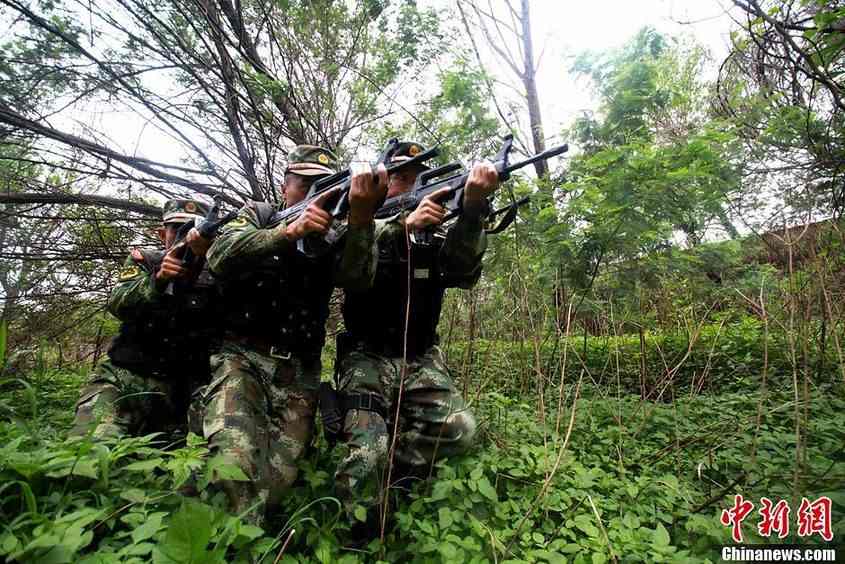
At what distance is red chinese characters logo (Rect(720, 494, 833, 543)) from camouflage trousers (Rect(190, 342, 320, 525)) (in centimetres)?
198

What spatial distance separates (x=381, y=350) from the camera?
2545 millimetres

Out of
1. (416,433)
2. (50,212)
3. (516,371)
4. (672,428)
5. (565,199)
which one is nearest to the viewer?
(416,433)

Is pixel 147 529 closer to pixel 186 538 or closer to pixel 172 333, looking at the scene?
pixel 186 538

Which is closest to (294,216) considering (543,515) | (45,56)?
(543,515)

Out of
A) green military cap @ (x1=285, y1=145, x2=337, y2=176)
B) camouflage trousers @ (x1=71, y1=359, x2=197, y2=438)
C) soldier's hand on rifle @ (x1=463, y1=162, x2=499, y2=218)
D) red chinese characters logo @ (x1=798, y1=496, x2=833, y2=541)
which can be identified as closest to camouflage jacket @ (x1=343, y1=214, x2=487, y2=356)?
soldier's hand on rifle @ (x1=463, y1=162, x2=499, y2=218)

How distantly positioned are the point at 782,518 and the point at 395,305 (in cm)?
200

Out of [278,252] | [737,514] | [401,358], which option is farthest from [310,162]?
[737,514]

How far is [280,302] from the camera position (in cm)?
248

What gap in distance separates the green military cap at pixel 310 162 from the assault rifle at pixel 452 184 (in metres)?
0.47

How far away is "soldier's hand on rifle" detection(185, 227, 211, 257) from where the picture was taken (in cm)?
253

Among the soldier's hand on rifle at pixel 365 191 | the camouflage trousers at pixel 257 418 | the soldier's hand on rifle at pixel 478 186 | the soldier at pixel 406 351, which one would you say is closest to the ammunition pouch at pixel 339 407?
the soldier at pixel 406 351

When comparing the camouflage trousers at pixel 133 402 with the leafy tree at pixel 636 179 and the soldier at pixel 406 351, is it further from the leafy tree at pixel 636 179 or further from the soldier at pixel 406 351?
the leafy tree at pixel 636 179

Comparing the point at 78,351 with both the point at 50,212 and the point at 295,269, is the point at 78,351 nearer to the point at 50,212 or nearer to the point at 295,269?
the point at 50,212

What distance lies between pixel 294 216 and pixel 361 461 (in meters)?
1.39
